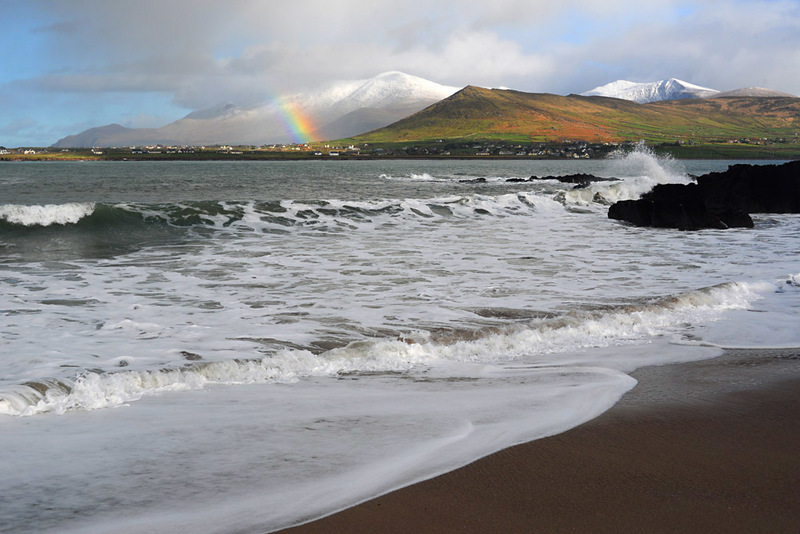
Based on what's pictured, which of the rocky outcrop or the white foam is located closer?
the white foam

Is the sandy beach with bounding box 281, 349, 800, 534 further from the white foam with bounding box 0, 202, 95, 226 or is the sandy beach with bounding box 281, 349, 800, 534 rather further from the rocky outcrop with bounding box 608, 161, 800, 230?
the rocky outcrop with bounding box 608, 161, 800, 230

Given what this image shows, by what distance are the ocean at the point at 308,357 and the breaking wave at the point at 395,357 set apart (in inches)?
1.1

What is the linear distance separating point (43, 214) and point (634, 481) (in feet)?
70.2

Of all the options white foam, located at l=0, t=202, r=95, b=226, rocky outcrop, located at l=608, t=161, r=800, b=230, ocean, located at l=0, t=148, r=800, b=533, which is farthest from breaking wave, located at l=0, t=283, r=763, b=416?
rocky outcrop, located at l=608, t=161, r=800, b=230

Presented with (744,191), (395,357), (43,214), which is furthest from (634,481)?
(744,191)

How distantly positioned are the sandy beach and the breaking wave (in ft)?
4.97

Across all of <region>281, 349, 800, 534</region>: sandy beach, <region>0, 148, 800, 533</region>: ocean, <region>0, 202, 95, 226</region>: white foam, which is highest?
<region>0, 202, 95, 226</region>: white foam

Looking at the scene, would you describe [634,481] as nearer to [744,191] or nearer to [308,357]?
[308,357]

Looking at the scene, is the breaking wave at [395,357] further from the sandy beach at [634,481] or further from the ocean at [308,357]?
the sandy beach at [634,481]

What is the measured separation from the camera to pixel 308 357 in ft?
21.5

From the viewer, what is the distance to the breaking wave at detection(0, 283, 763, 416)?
539cm

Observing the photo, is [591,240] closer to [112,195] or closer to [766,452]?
[766,452]

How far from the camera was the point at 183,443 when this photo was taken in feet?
14.6

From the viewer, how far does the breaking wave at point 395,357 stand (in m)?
5.39
